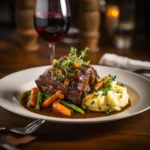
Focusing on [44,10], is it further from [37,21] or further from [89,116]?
[89,116]

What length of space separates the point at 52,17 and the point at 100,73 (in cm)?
33

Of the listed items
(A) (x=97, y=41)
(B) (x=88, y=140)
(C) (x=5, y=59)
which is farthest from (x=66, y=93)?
(A) (x=97, y=41)

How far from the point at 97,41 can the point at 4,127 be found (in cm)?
124

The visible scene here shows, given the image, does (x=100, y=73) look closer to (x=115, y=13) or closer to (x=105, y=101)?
(x=105, y=101)

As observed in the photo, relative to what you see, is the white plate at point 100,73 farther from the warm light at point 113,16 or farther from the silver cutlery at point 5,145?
the warm light at point 113,16

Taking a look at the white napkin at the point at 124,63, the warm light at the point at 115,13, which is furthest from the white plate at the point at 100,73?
the warm light at the point at 115,13

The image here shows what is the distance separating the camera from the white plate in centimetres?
126

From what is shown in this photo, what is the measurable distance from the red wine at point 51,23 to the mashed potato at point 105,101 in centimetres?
49

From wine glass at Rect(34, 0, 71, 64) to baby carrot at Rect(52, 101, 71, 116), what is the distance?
0.54 meters

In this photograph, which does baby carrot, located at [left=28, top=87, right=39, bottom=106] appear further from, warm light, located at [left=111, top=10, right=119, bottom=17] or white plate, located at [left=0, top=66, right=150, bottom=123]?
warm light, located at [left=111, top=10, right=119, bottom=17]

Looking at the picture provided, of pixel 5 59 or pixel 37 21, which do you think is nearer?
pixel 37 21

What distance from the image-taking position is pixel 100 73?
1.73 meters

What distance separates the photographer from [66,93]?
4.63 ft

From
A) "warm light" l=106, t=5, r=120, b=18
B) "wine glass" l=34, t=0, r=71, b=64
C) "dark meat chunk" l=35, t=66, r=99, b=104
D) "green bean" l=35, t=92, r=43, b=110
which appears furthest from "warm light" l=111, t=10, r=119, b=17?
"green bean" l=35, t=92, r=43, b=110
